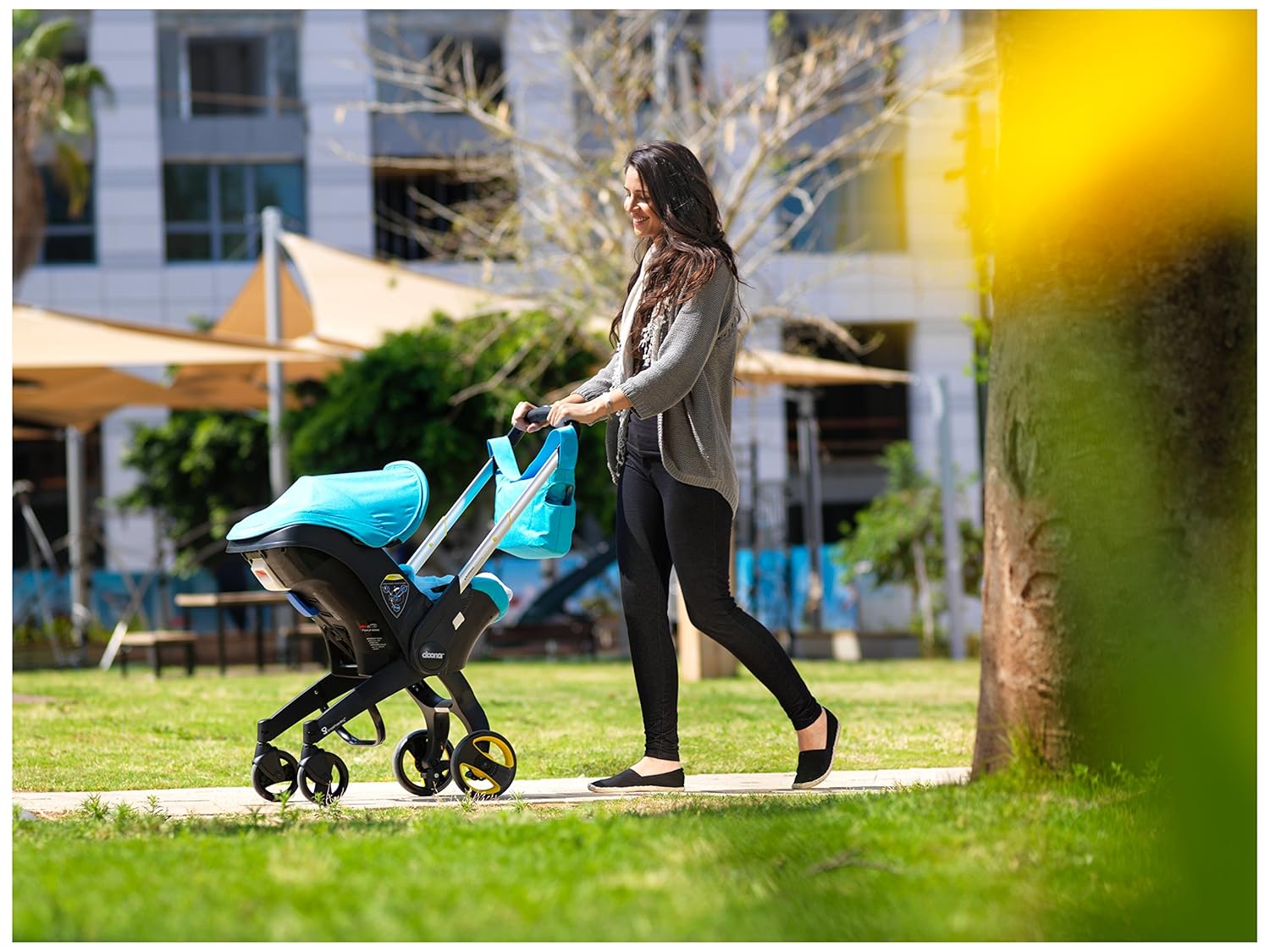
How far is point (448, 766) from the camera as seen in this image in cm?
461

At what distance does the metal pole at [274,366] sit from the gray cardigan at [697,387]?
997 centimetres

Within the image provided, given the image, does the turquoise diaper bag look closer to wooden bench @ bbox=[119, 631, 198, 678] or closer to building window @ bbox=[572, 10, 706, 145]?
wooden bench @ bbox=[119, 631, 198, 678]

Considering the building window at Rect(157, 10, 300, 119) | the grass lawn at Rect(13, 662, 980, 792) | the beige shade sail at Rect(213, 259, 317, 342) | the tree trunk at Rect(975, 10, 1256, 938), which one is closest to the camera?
the tree trunk at Rect(975, 10, 1256, 938)

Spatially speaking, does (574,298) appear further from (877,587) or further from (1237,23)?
(1237,23)

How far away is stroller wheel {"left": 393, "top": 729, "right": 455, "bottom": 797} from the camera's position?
457 cm

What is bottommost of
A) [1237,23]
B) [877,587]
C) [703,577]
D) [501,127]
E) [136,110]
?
[877,587]

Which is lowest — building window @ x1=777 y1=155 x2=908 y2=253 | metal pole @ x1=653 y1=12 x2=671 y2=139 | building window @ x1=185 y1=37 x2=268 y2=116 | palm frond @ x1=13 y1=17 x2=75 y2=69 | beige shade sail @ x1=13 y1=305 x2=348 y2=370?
beige shade sail @ x1=13 y1=305 x2=348 y2=370

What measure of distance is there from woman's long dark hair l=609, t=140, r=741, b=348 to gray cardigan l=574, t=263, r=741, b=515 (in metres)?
0.05

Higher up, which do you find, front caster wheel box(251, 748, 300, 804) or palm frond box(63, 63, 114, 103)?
palm frond box(63, 63, 114, 103)

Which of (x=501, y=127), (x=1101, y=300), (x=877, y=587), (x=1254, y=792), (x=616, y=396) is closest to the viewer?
(x=1254, y=792)

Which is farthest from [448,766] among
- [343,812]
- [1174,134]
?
[1174,134]

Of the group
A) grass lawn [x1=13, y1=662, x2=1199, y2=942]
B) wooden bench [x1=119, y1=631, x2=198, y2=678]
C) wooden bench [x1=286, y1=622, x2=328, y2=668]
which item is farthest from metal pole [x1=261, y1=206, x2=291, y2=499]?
grass lawn [x1=13, y1=662, x2=1199, y2=942]

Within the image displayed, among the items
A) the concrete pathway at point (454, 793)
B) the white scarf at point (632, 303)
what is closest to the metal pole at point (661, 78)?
the white scarf at point (632, 303)

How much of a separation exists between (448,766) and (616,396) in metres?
1.14
